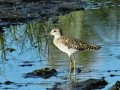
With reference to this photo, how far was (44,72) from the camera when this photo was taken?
34.7ft

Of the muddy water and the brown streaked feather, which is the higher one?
the brown streaked feather

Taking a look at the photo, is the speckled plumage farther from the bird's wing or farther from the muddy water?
the muddy water

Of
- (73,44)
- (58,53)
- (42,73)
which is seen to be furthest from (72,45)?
(58,53)

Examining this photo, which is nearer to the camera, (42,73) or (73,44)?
(42,73)

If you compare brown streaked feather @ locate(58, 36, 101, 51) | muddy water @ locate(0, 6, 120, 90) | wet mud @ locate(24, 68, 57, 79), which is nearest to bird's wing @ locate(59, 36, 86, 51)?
brown streaked feather @ locate(58, 36, 101, 51)

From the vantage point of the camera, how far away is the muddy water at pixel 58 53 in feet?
34.1

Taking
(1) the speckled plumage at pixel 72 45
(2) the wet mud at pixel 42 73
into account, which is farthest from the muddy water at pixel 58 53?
(1) the speckled plumage at pixel 72 45

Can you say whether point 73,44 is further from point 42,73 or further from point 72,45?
point 42,73

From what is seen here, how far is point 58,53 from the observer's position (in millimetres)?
12516

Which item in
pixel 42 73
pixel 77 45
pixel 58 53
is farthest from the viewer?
pixel 58 53

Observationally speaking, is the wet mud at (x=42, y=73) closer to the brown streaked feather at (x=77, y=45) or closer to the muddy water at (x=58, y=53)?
the muddy water at (x=58, y=53)

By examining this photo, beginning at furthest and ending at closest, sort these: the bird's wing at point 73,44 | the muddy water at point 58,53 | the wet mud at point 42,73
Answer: the bird's wing at point 73,44 < the wet mud at point 42,73 < the muddy water at point 58,53

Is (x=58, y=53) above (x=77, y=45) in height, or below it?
below

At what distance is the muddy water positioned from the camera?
10.4 metres
